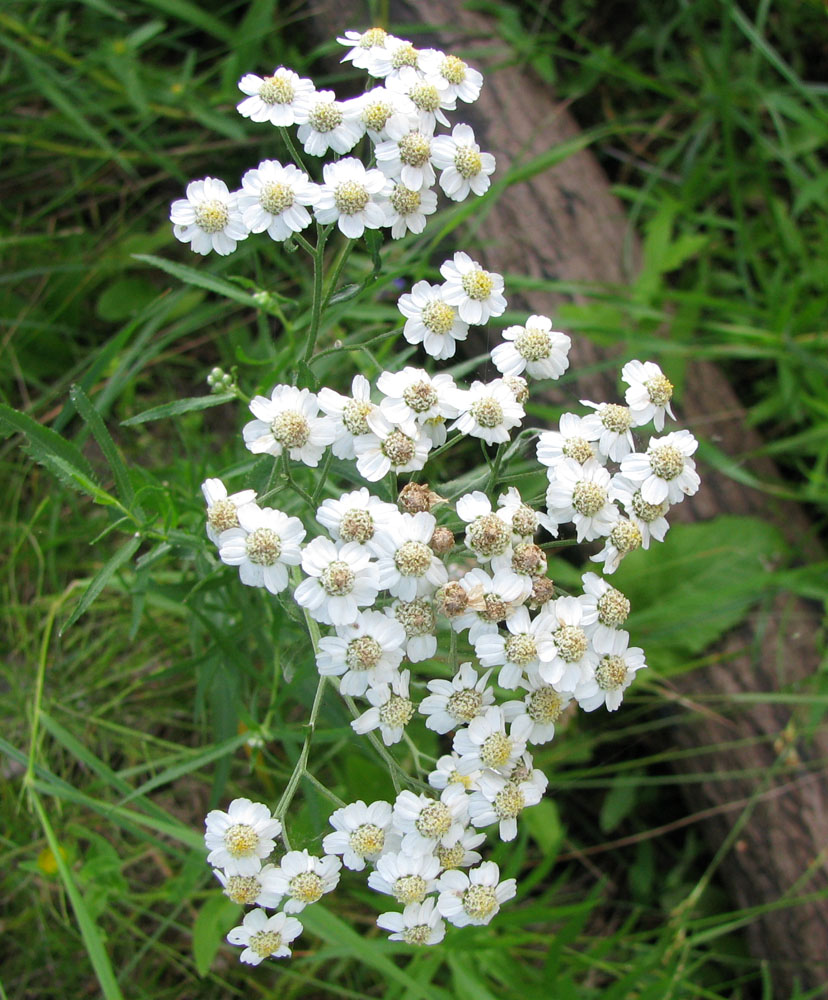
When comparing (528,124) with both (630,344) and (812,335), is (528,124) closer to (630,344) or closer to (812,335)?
(630,344)

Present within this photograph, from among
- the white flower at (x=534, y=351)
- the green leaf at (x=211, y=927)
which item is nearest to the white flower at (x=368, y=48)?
the white flower at (x=534, y=351)

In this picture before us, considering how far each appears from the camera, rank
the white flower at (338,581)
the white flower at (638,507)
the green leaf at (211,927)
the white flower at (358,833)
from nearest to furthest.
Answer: the white flower at (338,581) → the white flower at (358,833) → the white flower at (638,507) → the green leaf at (211,927)

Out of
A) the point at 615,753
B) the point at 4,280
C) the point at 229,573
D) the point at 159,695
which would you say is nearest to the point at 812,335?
the point at 615,753

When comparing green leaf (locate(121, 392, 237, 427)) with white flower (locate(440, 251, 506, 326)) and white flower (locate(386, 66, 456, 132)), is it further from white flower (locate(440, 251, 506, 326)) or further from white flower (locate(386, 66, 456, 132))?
white flower (locate(386, 66, 456, 132))

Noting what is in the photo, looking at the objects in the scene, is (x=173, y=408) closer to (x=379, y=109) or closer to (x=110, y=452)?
(x=110, y=452)

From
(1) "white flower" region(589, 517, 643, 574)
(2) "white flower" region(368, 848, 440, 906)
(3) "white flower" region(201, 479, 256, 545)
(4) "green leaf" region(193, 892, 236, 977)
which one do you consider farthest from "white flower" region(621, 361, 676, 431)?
(4) "green leaf" region(193, 892, 236, 977)

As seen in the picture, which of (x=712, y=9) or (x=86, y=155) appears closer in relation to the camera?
(x=86, y=155)

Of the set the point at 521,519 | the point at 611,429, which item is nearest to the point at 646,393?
the point at 611,429

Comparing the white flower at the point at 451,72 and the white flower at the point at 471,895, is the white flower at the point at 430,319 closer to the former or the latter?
the white flower at the point at 451,72
